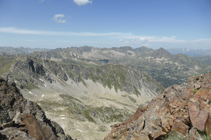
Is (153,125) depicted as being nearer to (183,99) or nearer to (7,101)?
(183,99)

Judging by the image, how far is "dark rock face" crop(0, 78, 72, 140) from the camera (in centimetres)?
2158

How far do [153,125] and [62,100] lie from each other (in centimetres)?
17310

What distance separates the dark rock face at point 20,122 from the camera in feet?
70.8

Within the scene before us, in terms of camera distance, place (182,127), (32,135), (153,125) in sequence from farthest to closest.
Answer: (32,135), (153,125), (182,127)

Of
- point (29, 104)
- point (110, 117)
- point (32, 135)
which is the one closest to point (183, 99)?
point (32, 135)

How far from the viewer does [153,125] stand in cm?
1780

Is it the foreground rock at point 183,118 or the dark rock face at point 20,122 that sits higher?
the foreground rock at point 183,118

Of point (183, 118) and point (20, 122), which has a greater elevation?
point (183, 118)

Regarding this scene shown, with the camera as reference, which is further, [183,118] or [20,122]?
[20,122]

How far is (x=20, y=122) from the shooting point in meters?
25.0

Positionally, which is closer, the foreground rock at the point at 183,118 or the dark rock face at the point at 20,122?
the foreground rock at the point at 183,118

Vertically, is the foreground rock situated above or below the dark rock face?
above

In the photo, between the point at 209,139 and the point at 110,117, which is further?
the point at 110,117

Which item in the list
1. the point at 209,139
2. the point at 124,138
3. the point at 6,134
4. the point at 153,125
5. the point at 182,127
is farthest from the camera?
the point at 124,138
